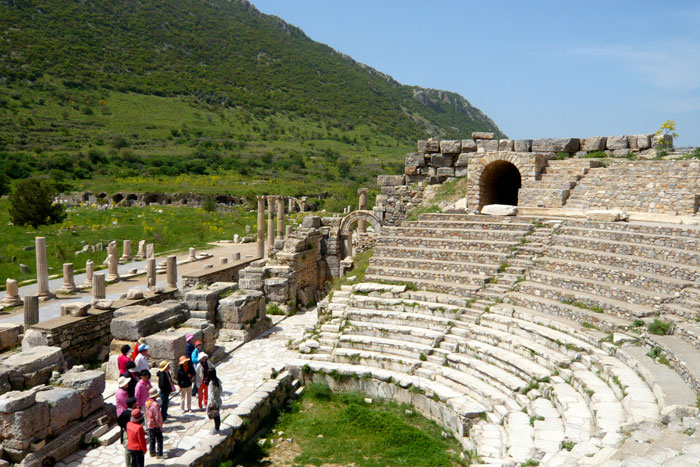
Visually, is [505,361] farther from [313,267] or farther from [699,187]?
[313,267]

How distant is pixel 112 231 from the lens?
33.8 m

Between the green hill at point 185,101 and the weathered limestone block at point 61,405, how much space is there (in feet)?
165

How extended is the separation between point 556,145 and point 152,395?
15078 millimetres

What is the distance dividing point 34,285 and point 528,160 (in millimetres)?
19753

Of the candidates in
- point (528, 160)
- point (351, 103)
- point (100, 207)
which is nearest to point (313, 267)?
point (528, 160)

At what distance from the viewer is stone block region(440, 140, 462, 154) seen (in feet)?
67.4

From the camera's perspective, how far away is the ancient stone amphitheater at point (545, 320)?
7160mm

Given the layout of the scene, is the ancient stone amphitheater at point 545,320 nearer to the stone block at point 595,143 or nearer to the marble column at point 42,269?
the stone block at point 595,143

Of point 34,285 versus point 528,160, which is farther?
point 34,285

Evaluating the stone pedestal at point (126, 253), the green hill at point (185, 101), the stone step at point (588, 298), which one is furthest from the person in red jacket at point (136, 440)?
the green hill at point (185, 101)

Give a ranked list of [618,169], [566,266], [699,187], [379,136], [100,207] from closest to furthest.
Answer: [566,266], [699,187], [618,169], [100,207], [379,136]

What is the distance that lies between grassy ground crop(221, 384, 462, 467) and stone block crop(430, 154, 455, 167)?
40.8 feet

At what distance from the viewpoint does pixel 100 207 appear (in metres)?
46.8

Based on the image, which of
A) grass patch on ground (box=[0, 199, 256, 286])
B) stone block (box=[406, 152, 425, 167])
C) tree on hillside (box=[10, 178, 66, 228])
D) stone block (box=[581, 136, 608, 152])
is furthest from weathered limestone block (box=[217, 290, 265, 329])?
tree on hillside (box=[10, 178, 66, 228])
